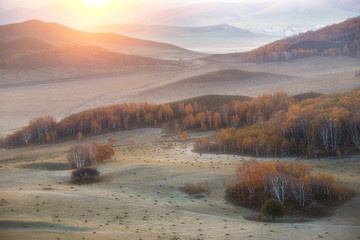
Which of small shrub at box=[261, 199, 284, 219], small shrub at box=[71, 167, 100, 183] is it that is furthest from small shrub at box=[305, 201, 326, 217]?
small shrub at box=[71, 167, 100, 183]

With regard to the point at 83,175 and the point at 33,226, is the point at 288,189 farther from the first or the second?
the point at 83,175

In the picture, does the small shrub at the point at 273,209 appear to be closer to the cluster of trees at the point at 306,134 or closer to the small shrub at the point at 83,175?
Result: the small shrub at the point at 83,175

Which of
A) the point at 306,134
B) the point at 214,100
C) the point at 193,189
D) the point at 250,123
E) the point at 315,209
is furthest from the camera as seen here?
the point at 214,100

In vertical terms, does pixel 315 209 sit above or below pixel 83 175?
below

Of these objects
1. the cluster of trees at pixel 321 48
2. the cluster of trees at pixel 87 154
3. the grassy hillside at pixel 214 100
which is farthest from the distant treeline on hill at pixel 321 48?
the cluster of trees at pixel 87 154

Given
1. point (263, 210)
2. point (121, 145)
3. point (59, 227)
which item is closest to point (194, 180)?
Answer: point (263, 210)

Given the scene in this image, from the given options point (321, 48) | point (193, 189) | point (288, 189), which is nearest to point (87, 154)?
point (193, 189)
